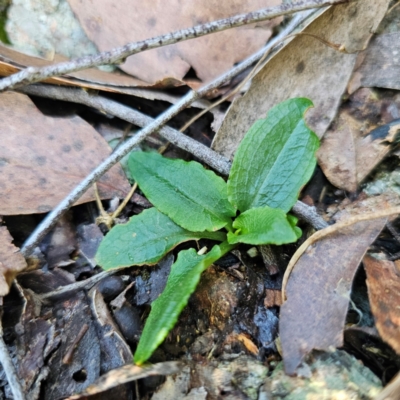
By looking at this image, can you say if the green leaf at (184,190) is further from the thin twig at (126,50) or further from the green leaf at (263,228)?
the thin twig at (126,50)

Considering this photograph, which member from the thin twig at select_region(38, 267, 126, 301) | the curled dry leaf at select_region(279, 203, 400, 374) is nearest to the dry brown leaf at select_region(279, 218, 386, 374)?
the curled dry leaf at select_region(279, 203, 400, 374)

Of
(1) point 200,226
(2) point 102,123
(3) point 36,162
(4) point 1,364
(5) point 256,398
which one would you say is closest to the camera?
(5) point 256,398

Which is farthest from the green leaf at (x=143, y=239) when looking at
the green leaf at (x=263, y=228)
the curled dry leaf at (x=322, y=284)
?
the curled dry leaf at (x=322, y=284)

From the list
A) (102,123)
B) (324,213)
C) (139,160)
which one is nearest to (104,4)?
(102,123)

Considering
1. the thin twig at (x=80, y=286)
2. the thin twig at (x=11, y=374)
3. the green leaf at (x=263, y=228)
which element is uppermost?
the green leaf at (x=263, y=228)

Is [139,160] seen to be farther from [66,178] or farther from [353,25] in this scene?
[353,25]

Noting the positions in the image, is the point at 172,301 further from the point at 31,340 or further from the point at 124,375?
the point at 31,340

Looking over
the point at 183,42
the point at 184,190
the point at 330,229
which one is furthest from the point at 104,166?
the point at 330,229
